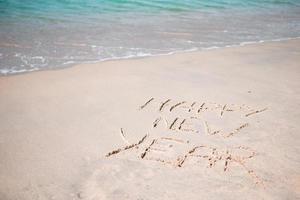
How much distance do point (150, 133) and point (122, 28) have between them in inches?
184

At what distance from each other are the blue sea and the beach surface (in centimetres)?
88

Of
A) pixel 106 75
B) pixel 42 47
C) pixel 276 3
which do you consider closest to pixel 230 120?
pixel 106 75

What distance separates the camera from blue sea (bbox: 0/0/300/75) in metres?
5.35

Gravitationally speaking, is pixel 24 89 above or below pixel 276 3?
below

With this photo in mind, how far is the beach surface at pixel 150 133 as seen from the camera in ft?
7.70

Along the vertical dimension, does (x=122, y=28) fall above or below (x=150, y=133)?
above

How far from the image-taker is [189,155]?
270cm

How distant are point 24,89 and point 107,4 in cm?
696

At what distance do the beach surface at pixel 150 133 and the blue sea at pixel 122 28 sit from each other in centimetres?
88

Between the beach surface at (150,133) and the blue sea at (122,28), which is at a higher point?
the blue sea at (122,28)

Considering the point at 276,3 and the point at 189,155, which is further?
the point at 276,3

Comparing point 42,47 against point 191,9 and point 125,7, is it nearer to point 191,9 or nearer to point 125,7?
point 125,7

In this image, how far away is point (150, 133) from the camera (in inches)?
119

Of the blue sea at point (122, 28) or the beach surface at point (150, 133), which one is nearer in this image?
the beach surface at point (150, 133)
